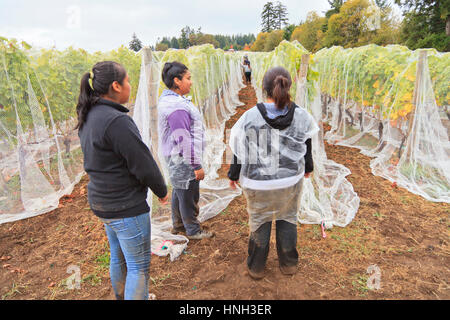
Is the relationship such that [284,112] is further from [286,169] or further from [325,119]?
[325,119]

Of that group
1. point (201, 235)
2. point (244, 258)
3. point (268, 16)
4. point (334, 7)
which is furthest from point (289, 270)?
point (268, 16)

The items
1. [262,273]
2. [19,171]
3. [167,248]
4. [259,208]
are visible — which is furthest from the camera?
[19,171]

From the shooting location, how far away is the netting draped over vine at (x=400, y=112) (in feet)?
12.4

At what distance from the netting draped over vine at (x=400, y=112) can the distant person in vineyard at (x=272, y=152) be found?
2438 millimetres

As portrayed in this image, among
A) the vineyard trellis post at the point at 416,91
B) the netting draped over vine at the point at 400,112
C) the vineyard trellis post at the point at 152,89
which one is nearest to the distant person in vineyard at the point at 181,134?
the vineyard trellis post at the point at 152,89

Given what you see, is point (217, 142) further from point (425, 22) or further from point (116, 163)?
point (425, 22)

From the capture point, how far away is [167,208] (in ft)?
10.2

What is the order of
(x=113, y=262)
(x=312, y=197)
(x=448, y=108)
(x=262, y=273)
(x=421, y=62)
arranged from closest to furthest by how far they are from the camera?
(x=113, y=262), (x=262, y=273), (x=312, y=197), (x=421, y=62), (x=448, y=108)

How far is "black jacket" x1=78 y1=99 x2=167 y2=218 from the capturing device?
1270 mm

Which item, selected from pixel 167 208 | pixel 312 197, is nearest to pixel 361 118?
pixel 312 197

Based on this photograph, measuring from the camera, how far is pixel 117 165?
1.35 meters

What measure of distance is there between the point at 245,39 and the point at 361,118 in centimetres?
12553

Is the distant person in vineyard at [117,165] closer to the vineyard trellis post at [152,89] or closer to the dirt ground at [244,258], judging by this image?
the dirt ground at [244,258]

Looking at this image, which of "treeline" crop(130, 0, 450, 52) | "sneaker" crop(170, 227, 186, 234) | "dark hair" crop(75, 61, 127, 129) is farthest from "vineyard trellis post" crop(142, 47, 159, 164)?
"treeline" crop(130, 0, 450, 52)
